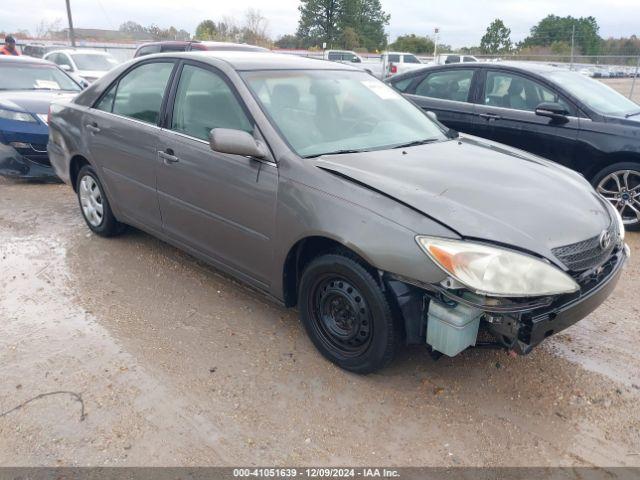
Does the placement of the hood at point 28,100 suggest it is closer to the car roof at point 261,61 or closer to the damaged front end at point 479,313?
the car roof at point 261,61

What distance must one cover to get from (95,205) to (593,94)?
205 inches

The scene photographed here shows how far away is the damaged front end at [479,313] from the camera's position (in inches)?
91.7

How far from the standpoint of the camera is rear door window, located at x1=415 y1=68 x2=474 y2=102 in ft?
20.6

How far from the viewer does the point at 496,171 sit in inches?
120

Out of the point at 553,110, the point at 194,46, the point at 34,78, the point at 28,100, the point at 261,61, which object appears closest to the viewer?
the point at 261,61

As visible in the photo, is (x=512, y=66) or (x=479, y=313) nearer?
(x=479, y=313)

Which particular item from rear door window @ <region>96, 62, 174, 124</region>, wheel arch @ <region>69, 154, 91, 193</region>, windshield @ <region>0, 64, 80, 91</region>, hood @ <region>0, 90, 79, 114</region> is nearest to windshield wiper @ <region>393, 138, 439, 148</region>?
rear door window @ <region>96, 62, 174, 124</region>

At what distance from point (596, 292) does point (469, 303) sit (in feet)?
2.41

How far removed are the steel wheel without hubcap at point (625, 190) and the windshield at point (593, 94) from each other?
681 mm

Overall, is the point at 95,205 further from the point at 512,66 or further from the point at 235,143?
the point at 512,66

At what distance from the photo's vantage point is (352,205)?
2623 millimetres

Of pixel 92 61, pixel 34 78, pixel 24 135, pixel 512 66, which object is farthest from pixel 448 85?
pixel 92 61

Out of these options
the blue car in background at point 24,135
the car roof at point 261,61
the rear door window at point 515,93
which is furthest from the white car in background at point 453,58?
the car roof at point 261,61

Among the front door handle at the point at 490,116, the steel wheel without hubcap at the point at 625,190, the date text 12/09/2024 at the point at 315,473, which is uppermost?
the front door handle at the point at 490,116
